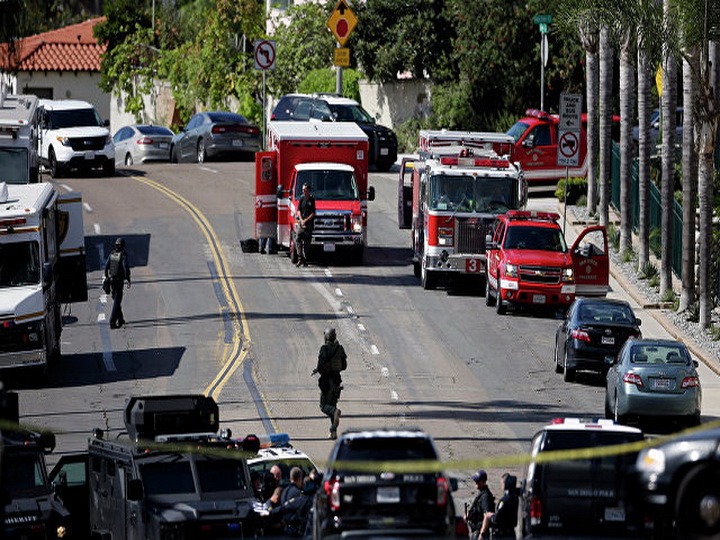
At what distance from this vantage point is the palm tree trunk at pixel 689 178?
32.6 m

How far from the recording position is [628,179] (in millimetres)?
40281

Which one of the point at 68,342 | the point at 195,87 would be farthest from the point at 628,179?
the point at 195,87

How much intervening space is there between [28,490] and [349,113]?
108ft

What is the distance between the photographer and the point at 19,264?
27.8 metres

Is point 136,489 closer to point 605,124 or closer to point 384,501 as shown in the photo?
point 384,501

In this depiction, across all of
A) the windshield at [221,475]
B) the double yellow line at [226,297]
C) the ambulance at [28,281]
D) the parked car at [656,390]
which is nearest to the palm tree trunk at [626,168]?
the double yellow line at [226,297]

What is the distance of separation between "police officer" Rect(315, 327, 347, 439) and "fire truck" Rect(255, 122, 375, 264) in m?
13.7

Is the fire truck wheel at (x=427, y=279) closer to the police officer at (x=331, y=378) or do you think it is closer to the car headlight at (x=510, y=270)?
the car headlight at (x=510, y=270)

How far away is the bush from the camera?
4634cm

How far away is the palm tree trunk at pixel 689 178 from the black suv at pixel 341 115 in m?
17.3

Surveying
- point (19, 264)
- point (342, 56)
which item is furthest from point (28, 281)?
point (342, 56)

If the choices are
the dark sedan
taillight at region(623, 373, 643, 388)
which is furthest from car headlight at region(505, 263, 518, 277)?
taillight at region(623, 373, 643, 388)

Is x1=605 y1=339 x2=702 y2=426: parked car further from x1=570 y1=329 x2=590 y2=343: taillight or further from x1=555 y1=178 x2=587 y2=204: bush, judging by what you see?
x1=555 y1=178 x2=587 y2=204: bush

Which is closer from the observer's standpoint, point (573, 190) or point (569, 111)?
point (569, 111)
